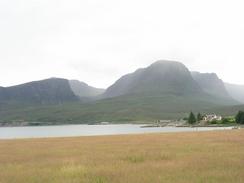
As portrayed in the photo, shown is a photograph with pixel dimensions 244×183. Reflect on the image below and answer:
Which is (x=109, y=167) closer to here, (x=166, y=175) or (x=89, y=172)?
(x=89, y=172)

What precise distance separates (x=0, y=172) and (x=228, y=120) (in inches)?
7121

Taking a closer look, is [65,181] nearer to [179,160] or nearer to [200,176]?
[200,176]

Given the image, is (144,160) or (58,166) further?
(144,160)

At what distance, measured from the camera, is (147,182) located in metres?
17.9

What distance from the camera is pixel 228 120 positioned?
195875mm

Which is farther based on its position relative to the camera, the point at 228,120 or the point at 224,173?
the point at 228,120

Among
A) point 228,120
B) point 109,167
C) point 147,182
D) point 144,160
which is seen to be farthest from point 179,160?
point 228,120

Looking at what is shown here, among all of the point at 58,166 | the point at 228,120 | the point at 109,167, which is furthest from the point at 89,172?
the point at 228,120

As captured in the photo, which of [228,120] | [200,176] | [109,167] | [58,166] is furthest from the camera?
[228,120]

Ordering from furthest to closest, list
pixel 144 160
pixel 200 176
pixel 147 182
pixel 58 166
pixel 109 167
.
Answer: pixel 144 160 < pixel 58 166 < pixel 109 167 < pixel 200 176 < pixel 147 182

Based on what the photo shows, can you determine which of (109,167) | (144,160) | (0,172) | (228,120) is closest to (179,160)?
(144,160)

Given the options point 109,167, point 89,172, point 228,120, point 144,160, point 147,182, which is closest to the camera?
point 147,182

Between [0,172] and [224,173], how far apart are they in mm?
11203

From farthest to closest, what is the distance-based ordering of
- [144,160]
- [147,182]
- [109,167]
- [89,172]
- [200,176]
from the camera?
[144,160], [109,167], [89,172], [200,176], [147,182]
